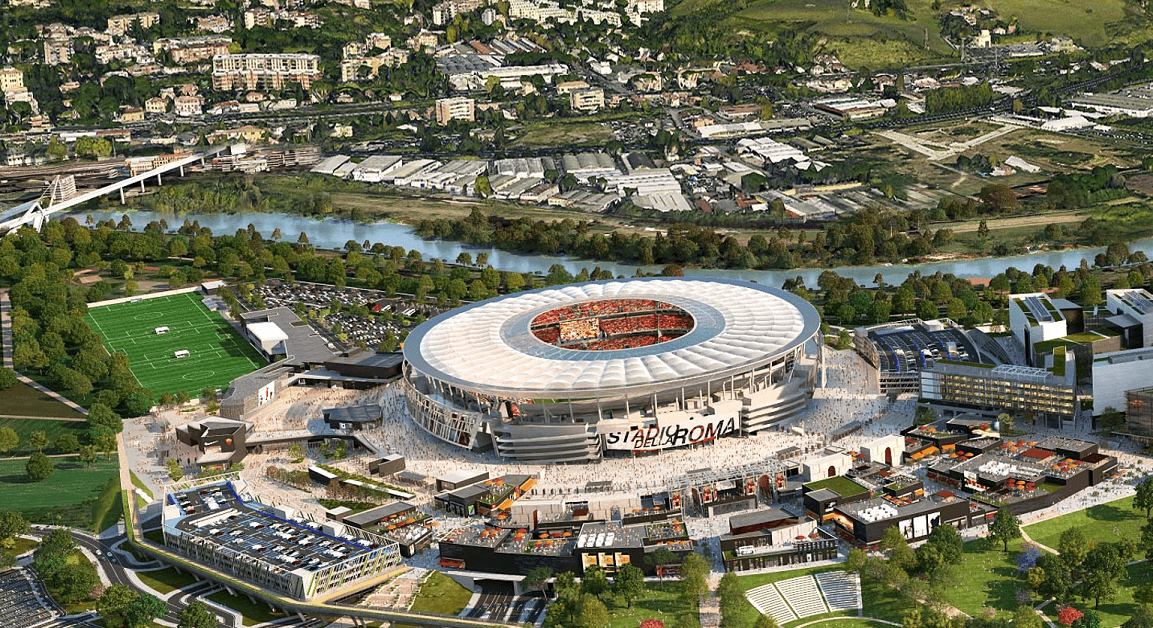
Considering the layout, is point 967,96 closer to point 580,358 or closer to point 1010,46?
point 1010,46

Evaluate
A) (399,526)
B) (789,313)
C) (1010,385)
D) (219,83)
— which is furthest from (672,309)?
(219,83)

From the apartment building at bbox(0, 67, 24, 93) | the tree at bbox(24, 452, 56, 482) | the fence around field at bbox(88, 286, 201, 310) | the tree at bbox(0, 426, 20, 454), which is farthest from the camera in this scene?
the apartment building at bbox(0, 67, 24, 93)

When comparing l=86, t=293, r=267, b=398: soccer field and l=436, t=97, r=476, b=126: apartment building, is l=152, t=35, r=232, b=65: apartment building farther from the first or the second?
l=86, t=293, r=267, b=398: soccer field

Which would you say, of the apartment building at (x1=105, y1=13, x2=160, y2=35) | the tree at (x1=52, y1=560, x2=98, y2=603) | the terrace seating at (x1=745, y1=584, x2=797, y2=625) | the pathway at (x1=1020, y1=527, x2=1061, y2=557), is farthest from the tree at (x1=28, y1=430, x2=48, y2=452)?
the apartment building at (x1=105, y1=13, x2=160, y2=35)

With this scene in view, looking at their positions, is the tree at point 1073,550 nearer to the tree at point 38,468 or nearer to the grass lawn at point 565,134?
the tree at point 38,468

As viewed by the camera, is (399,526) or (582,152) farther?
(582,152)
